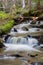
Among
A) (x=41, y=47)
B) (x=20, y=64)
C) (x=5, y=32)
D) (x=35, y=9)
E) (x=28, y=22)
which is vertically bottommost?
(x=20, y=64)

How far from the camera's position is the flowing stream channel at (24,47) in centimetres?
867

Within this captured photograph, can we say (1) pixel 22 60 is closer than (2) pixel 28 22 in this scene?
Yes

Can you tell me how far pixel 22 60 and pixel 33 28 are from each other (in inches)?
302

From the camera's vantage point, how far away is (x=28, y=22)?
1848cm

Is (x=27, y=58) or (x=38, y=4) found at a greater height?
(x=38, y=4)

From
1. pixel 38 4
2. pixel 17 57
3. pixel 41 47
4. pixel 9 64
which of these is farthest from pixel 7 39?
pixel 38 4

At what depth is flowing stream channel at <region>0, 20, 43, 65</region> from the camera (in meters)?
8.67

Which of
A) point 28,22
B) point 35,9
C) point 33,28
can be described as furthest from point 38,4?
point 33,28

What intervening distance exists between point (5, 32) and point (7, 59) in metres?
6.31

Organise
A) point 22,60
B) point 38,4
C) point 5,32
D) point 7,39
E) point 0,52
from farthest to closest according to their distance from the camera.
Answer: point 38,4 < point 5,32 < point 7,39 < point 0,52 < point 22,60

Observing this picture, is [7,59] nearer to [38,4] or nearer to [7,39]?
[7,39]

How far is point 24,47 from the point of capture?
11820 millimetres

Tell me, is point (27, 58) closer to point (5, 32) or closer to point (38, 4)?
point (5, 32)

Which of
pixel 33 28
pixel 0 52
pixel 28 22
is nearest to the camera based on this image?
pixel 0 52
